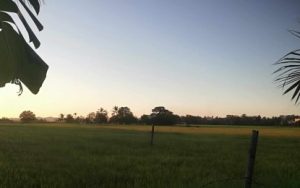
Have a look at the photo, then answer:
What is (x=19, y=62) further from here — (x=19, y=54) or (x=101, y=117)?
(x=101, y=117)

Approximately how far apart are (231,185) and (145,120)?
118683mm

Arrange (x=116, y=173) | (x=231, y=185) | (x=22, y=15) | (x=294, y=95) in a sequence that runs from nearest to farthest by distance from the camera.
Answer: (x=22, y=15) → (x=294, y=95) → (x=231, y=185) → (x=116, y=173)

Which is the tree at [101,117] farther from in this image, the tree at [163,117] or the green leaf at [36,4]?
the green leaf at [36,4]

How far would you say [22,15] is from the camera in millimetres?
1150

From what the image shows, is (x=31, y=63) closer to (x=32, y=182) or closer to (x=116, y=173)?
(x=32, y=182)

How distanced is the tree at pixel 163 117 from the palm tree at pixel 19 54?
113 metres

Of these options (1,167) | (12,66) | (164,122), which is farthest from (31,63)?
(164,122)

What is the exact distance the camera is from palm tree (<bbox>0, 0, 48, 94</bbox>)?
1.16 metres

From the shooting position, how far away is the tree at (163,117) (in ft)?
394

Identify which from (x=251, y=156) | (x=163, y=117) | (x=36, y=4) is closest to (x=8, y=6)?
(x=36, y=4)

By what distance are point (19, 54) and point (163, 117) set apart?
122640 millimetres

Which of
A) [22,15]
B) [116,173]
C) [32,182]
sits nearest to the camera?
[22,15]

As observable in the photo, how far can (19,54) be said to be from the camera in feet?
4.11

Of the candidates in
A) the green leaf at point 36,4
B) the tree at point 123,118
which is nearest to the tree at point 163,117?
the tree at point 123,118
